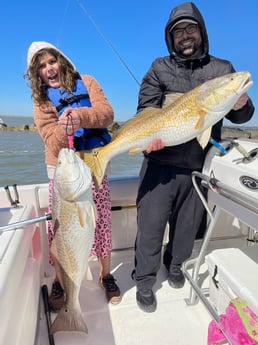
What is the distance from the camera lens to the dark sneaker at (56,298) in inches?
106

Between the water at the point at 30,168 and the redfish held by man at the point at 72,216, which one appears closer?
the redfish held by man at the point at 72,216

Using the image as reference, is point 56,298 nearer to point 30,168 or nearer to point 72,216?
point 72,216

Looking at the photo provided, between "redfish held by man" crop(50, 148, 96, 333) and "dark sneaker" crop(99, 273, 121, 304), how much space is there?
2.40ft

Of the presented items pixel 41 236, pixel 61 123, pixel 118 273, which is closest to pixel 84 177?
pixel 61 123

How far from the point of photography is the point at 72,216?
6.45 feet

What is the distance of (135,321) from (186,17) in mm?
2431

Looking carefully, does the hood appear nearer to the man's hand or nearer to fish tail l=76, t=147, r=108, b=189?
the man's hand

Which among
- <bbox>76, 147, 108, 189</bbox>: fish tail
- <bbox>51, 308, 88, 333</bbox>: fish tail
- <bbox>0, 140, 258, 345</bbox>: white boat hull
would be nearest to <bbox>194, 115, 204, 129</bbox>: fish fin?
<bbox>0, 140, 258, 345</bbox>: white boat hull

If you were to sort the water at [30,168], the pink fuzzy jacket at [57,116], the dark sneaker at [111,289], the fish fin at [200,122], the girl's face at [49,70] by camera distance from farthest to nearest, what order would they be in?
the water at [30,168] < the dark sneaker at [111,289] < the girl's face at [49,70] < the pink fuzzy jacket at [57,116] < the fish fin at [200,122]

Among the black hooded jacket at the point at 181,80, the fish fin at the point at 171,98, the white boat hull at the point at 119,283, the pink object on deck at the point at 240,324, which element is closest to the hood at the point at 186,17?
the black hooded jacket at the point at 181,80

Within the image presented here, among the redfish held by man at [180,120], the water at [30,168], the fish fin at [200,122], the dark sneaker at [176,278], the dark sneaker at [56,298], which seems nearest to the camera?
the redfish held by man at [180,120]

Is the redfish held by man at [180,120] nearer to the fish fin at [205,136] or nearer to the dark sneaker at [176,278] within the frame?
the fish fin at [205,136]

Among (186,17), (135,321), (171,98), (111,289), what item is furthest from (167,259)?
(186,17)

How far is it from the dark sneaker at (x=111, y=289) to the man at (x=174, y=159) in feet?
0.61
